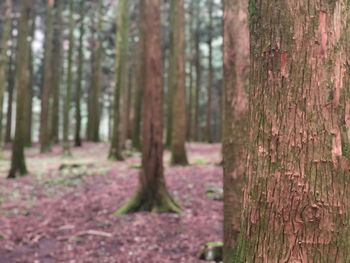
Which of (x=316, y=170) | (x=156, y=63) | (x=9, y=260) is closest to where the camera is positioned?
(x=316, y=170)

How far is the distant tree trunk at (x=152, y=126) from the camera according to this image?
8.99 m

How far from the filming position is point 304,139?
2.17 m

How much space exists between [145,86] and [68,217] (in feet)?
9.75

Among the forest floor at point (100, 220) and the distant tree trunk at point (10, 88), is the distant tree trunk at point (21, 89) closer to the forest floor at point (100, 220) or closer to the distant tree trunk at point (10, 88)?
the forest floor at point (100, 220)

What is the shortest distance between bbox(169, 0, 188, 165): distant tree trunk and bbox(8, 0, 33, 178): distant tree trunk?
4.23 m

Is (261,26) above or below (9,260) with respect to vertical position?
above

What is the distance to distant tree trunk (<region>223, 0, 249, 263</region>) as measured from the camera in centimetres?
484

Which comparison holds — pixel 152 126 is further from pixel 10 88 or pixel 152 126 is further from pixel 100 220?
pixel 10 88

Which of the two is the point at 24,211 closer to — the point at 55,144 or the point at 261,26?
the point at 261,26

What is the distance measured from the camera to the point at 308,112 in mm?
2164

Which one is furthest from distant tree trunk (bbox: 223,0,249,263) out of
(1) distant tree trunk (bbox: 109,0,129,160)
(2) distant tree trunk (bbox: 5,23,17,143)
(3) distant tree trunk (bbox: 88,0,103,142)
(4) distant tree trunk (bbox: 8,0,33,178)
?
(2) distant tree trunk (bbox: 5,23,17,143)

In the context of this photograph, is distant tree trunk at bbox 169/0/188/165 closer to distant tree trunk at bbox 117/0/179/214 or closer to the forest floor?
the forest floor

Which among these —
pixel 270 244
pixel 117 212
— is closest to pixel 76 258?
pixel 117 212

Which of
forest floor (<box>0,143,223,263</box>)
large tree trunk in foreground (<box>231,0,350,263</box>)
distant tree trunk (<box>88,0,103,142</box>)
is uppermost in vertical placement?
distant tree trunk (<box>88,0,103,142</box>)
